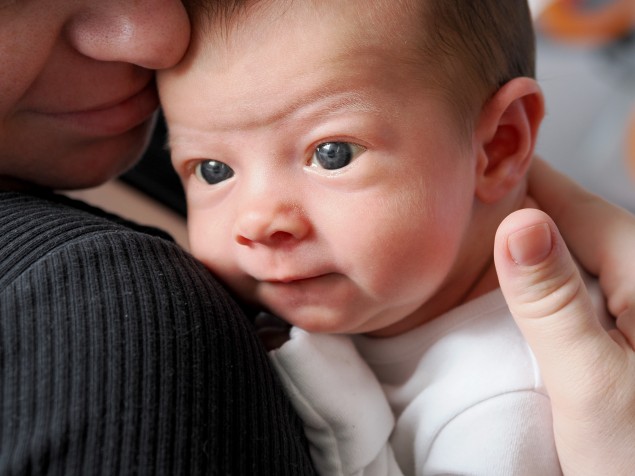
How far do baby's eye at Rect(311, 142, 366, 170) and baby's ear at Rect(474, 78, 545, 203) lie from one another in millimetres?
171

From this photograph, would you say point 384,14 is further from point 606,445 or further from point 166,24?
point 606,445

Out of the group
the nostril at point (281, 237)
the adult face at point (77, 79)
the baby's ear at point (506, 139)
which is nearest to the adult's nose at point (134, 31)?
the adult face at point (77, 79)

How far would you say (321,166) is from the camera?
0.86 meters

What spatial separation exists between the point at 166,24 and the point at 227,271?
0.94 ft

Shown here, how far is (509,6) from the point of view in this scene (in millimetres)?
981

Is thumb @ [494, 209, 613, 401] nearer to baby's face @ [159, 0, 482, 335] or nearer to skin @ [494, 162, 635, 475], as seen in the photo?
skin @ [494, 162, 635, 475]

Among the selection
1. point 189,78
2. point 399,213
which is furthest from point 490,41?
point 189,78

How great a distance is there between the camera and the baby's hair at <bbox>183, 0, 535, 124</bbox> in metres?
0.85

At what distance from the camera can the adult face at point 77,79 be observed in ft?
2.78

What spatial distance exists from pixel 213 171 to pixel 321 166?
0.48 ft

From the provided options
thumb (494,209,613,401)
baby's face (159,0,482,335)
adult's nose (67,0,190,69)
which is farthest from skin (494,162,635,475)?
adult's nose (67,0,190,69)

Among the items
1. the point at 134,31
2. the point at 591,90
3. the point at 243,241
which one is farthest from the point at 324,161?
the point at 591,90

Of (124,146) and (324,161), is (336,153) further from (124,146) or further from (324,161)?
(124,146)

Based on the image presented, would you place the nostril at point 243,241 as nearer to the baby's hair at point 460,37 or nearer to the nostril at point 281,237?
the nostril at point 281,237
